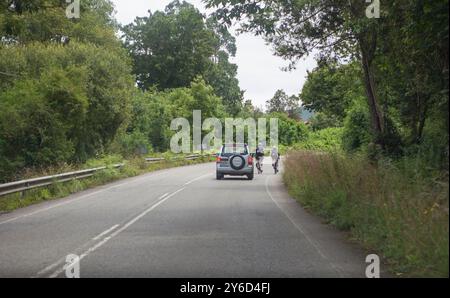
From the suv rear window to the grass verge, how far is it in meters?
5.91

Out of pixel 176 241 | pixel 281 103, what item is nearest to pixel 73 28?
pixel 176 241

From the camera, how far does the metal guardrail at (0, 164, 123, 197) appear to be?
17519mm

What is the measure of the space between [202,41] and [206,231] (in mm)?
74365

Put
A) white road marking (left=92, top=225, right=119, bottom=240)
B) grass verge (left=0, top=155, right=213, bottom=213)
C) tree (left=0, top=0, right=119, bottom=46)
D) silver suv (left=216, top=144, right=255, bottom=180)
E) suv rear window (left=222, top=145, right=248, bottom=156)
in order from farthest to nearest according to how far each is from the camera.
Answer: tree (left=0, top=0, right=119, bottom=46), suv rear window (left=222, top=145, right=248, bottom=156), silver suv (left=216, top=144, right=255, bottom=180), grass verge (left=0, top=155, right=213, bottom=213), white road marking (left=92, top=225, right=119, bottom=240)

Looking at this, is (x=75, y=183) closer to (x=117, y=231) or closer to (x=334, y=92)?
(x=117, y=231)

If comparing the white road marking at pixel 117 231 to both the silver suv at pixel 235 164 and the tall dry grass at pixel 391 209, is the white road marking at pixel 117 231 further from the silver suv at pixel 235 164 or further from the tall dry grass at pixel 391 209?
the silver suv at pixel 235 164

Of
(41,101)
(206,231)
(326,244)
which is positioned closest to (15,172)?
(41,101)

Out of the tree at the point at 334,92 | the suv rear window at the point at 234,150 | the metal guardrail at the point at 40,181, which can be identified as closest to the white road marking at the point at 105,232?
the metal guardrail at the point at 40,181

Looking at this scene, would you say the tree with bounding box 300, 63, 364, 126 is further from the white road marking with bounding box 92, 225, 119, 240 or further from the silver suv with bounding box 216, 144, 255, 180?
the white road marking with bounding box 92, 225, 119, 240

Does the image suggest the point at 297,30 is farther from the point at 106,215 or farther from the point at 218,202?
the point at 106,215

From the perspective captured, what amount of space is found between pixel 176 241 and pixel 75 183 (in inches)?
561

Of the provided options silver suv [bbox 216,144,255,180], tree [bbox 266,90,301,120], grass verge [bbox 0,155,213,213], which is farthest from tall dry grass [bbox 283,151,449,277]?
tree [bbox 266,90,301,120]

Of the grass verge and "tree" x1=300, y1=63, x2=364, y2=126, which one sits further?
"tree" x1=300, y1=63, x2=364, y2=126
